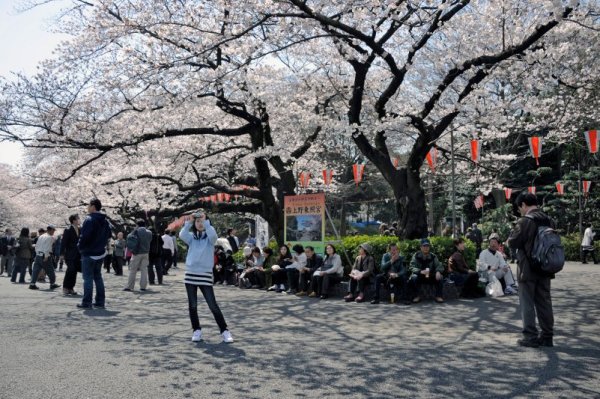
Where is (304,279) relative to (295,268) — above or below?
below

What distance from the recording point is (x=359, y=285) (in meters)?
12.1

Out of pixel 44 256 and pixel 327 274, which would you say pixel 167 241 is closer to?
pixel 44 256

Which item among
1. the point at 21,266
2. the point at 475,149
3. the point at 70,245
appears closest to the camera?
the point at 70,245

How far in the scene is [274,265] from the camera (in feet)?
48.2

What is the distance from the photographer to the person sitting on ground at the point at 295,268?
13.9m

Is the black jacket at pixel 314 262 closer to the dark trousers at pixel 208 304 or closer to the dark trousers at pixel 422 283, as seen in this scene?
the dark trousers at pixel 422 283

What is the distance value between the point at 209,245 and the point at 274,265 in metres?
7.30

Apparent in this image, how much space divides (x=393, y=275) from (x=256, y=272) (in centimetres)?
522

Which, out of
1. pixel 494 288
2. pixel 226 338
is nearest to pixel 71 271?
pixel 226 338

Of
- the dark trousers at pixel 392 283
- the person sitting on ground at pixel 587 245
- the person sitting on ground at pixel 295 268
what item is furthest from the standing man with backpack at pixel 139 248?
the person sitting on ground at pixel 587 245

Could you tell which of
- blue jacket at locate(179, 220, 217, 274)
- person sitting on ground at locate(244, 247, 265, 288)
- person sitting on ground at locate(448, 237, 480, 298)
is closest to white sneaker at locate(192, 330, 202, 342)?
blue jacket at locate(179, 220, 217, 274)

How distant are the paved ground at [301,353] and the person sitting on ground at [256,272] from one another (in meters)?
4.43

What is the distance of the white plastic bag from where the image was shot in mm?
12109

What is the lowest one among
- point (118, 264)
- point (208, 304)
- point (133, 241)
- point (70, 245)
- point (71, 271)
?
point (208, 304)
